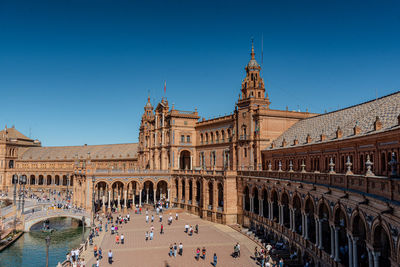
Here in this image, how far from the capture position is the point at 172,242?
41.1 meters

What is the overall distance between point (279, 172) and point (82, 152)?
90.9 m

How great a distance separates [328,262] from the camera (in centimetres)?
2548

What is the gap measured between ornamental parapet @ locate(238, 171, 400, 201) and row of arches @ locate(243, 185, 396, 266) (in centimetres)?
130

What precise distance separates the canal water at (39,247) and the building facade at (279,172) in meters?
6.19

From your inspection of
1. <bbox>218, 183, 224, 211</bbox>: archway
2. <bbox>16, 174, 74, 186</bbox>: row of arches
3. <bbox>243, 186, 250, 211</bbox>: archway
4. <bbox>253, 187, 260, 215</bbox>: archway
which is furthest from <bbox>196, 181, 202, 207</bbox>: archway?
<bbox>16, 174, 74, 186</bbox>: row of arches

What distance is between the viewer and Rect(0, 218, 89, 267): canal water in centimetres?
4041

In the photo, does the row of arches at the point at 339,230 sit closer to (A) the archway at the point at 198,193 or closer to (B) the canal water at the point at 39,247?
(A) the archway at the point at 198,193

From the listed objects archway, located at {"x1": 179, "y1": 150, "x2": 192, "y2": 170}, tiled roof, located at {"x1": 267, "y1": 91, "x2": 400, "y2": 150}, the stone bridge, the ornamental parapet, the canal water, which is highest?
tiled roof, located at {"x1": 267, "y1": 91, "x2": 400, "y2": 150}

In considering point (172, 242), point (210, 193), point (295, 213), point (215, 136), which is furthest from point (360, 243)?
point (215, 136)

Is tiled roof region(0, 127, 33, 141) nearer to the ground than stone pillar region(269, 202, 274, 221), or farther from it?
farther from it

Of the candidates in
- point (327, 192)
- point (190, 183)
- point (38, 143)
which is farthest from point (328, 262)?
point (38, 143)

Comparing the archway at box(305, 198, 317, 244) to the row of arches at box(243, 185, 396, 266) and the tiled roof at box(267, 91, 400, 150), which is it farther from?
the tiled roof at box(267, 91, 400, 150)

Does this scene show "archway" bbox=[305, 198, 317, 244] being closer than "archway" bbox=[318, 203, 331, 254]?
No

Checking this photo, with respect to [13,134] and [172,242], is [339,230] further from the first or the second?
[13,134]
